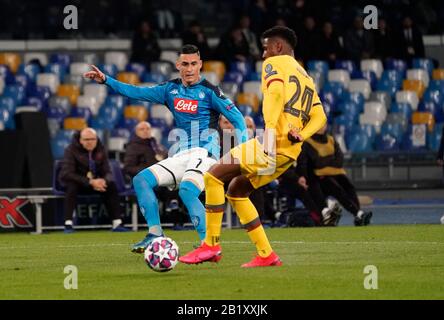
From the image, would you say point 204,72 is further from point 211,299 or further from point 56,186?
point 211,299

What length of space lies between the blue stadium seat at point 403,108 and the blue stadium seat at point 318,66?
1726mm

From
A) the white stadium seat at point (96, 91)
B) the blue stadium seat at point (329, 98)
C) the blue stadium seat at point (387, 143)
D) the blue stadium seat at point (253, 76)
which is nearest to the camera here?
the blue stadium seat at point (387, 143)

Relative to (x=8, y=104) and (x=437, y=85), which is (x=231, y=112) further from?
(x=437, y=85)

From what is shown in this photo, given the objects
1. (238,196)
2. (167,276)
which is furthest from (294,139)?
(167,276)

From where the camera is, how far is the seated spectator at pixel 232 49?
1180 inches

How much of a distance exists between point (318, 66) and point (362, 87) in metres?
1.07

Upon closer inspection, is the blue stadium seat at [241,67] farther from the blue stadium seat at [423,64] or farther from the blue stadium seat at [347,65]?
the blue stadium seat at [423,64]

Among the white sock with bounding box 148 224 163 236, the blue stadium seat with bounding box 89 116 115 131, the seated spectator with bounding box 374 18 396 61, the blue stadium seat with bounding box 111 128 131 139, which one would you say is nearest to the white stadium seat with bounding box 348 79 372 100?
the seated spectator with bounding box 374 18 396 61

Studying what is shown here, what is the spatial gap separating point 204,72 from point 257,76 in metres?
1.17

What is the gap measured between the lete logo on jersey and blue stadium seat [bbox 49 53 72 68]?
51.0ft

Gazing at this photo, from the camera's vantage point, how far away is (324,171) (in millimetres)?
21719

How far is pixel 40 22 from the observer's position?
31.4 metres

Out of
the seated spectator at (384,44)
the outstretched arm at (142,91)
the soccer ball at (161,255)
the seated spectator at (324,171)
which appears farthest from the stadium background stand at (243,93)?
the soccer ball at (161,255)

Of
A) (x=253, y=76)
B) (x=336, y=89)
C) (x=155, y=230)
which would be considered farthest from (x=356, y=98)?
(x=155, y=230)
